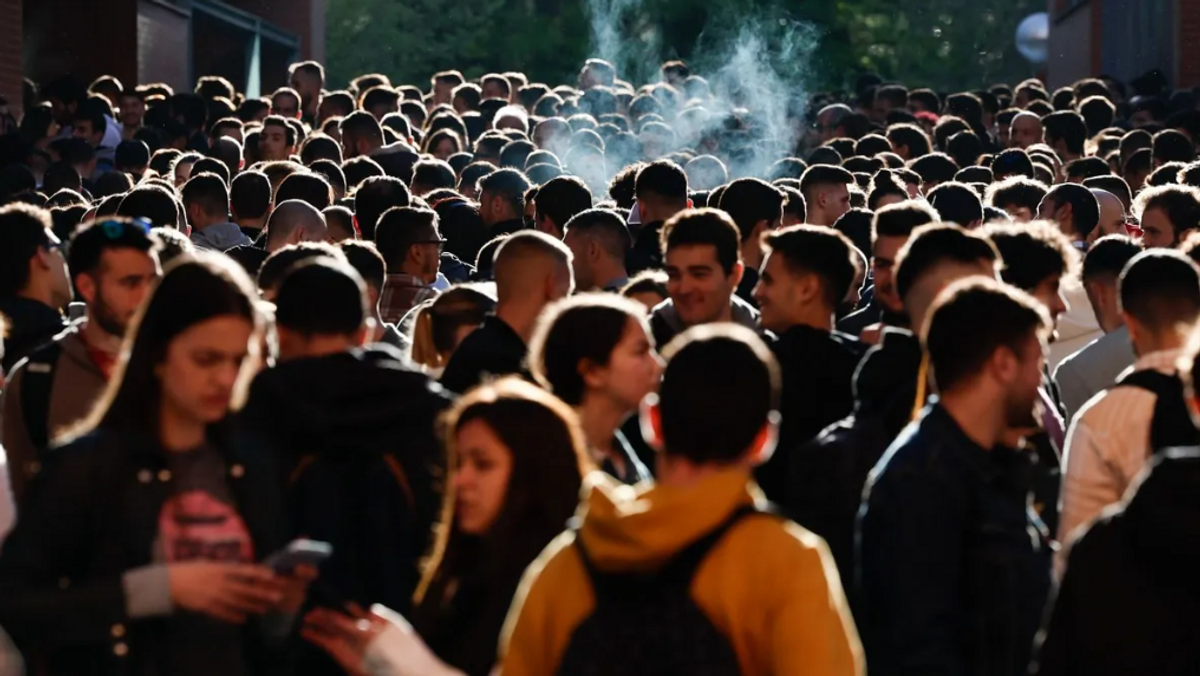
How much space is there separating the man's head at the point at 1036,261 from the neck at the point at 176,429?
10.9 feet

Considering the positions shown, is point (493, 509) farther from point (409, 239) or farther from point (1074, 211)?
point (1074, 211)

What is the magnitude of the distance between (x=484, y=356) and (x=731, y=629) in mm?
2890

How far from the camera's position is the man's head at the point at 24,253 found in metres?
7.39

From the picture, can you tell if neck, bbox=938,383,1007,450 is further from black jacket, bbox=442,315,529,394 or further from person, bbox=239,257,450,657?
black jacket, bbox=442,315,529,394

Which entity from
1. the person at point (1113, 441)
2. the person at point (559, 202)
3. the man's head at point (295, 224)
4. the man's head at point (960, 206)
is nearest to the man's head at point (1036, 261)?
the person at point (1113, 441)

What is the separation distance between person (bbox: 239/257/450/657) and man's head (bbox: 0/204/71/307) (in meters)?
2.42

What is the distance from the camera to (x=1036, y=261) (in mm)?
7234

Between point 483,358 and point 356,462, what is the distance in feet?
5.13

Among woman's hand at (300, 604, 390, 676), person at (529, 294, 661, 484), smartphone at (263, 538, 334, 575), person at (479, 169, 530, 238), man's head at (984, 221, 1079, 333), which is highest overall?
person at (479, 169, 530, 238)

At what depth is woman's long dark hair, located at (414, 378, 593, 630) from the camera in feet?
14.6

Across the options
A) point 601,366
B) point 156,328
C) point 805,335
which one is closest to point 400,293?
point 805,335

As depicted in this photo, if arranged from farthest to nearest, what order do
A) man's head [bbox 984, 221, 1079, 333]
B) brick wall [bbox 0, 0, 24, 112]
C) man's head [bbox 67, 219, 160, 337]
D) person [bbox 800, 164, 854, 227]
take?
brick wall [bbox 0, 0, 24, 112]
person [bbox 800, 164, 854, 227]
man's head [bbox 984, 221, 1079, 333]
man's head [bbox 67, 219, 160, 337]

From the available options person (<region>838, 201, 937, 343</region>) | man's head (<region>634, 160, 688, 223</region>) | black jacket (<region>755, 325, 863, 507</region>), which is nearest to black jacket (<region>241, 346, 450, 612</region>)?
black jacket (<region>755, 325, 863, 507</region>)

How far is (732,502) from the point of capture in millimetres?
3904
